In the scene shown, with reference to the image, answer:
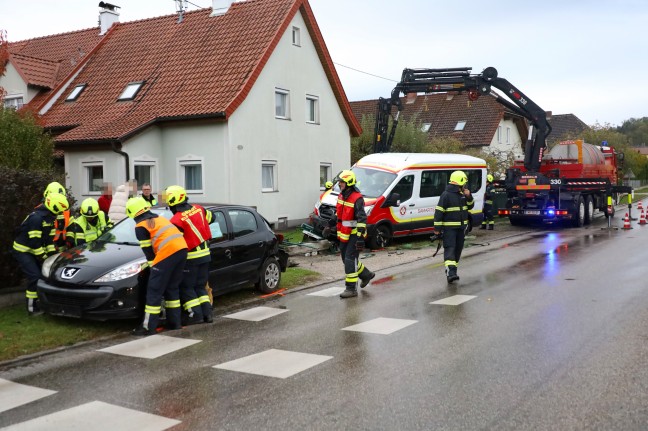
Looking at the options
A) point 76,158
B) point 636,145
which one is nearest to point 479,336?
point 76,158

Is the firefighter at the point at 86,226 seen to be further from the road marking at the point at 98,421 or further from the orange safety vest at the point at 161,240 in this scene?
the road marking at the point at 98,421

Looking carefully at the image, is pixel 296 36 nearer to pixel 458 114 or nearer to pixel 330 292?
pixel 330 292

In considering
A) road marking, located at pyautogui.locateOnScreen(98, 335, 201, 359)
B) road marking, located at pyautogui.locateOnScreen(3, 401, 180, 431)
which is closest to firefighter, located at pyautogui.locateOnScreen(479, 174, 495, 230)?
road marking, located at pyautogui.locateOnScreen(98, 335, 201, 359)

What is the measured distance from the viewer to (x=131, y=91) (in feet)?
67.3

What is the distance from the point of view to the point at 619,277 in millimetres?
10453

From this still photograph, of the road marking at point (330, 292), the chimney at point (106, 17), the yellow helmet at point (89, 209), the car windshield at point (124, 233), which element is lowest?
the road marking at point (330, 292)

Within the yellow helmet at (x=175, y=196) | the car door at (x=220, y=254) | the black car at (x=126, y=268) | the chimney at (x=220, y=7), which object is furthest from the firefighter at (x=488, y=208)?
the yellow helmet at (x=175, y=196)

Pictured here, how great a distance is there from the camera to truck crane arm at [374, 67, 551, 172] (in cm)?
2133

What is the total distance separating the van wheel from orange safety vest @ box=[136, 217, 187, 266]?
8238 millimetres

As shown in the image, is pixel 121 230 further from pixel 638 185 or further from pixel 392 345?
pixel 638 185

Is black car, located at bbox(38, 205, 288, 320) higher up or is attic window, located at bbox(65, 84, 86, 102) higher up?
attic window, located at bbox(65, 84, 86, 102)

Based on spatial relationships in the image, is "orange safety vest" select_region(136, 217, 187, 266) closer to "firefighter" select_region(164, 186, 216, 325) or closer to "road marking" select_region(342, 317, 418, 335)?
"firefighter" select_region(164, 186, 216, 325)

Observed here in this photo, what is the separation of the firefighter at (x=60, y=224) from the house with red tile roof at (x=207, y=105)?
919 centimetres

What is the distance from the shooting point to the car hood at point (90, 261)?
746cm
